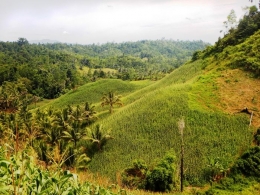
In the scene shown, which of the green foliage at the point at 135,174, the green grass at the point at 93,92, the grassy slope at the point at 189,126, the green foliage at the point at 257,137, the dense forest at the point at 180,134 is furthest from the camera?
the green grass at the point at 93,92

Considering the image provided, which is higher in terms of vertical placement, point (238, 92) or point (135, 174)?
point (238, 92)

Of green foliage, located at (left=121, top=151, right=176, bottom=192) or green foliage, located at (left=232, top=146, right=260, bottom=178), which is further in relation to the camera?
green foliage, located at (left=121, top=151, right=176, bottom=192)

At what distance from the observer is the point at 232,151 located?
2800cm

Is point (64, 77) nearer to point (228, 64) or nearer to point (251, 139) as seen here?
point (228, 64)

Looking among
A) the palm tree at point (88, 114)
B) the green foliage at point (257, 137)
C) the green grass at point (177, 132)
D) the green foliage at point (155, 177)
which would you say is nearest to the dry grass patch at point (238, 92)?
the green grass at point (177, 132)

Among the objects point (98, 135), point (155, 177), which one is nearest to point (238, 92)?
point (155, 177)

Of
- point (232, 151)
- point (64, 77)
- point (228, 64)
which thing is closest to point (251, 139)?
point (232, 151)

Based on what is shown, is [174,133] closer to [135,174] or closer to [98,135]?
[135,174]

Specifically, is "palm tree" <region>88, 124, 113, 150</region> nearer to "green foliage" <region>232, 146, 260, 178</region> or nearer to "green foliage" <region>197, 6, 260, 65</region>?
"green foliage" <region>232, 146, 260, 178</region>

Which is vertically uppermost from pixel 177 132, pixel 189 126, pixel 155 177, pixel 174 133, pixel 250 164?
pixel 189 126

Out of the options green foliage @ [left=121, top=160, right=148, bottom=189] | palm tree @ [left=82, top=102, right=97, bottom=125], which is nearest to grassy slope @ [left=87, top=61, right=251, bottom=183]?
green foliage @ [left=121, top=160, right=148, bottom=189]

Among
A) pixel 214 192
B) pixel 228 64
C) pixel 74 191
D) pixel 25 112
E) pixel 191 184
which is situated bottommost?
pixel 191 184

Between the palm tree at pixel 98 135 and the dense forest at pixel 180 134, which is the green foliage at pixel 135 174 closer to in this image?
the dense forest at pixel 180 134

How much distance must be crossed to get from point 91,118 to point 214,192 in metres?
26.5
